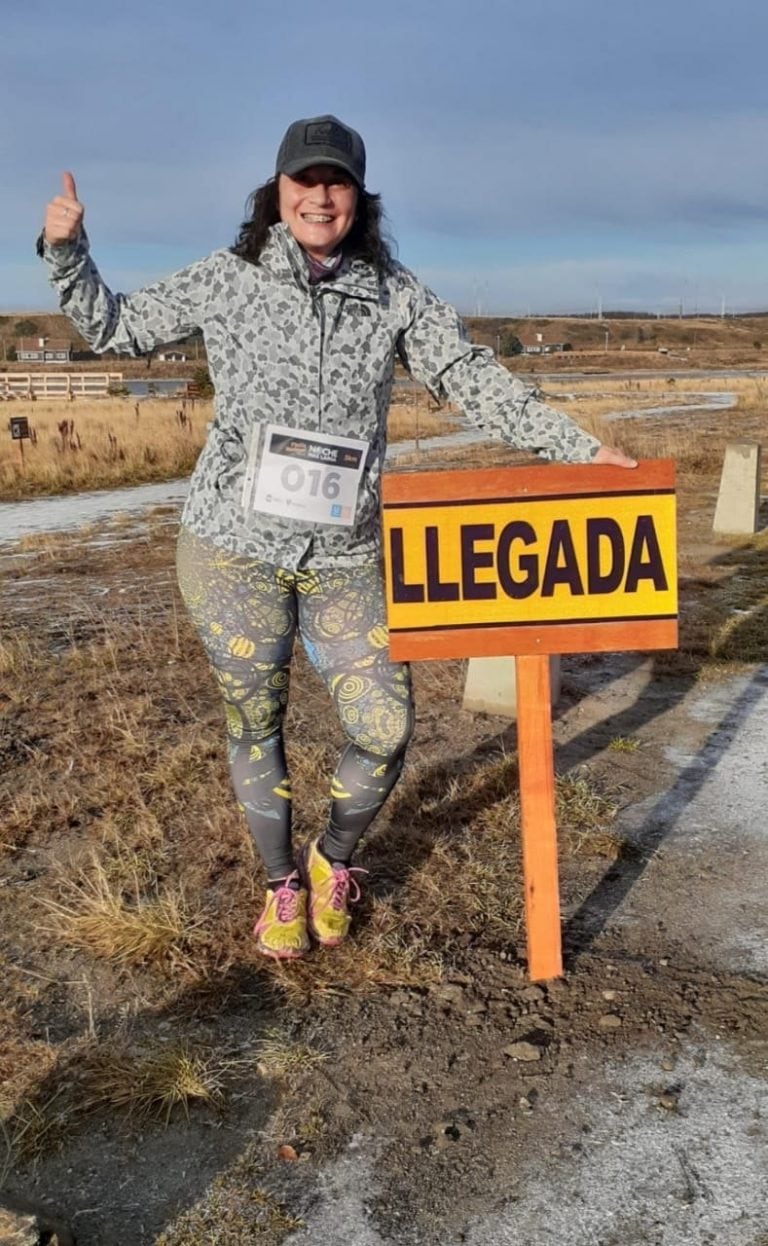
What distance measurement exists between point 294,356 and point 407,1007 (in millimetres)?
1634

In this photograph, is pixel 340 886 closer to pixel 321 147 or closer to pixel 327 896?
pixel 327 896

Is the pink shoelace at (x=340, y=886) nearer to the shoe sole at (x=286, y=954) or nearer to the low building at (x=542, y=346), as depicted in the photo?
the shoe sole at (x=286, y=954)

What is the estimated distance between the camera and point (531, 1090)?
7.77ft

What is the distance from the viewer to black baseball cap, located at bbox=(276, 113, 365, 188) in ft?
7.97

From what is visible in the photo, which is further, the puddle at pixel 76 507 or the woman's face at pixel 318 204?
the puddle at pixel 76 507

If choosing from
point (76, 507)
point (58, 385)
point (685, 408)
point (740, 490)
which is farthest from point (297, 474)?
point (58, 385)

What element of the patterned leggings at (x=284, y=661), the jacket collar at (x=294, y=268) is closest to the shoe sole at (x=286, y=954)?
the patterned leggings at (x=284, y=661)

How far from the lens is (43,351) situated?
319 ft

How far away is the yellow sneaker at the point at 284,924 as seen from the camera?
2898 mm

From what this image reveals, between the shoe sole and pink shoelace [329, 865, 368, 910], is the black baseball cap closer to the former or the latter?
pink shoelace [329, 865, 368, 910]

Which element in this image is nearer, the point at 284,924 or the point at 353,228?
the point at 353,228

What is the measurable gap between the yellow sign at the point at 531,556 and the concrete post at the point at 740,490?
776cm

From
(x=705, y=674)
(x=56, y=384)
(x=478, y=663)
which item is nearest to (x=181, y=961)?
(x=478, y=663)

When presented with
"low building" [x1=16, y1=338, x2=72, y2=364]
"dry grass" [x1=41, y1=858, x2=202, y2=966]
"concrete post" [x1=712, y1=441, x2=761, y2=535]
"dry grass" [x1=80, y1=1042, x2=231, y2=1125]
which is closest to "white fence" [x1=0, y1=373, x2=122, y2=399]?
"concrete post" [x1=712, y1=441, x2=761, y2=535]
